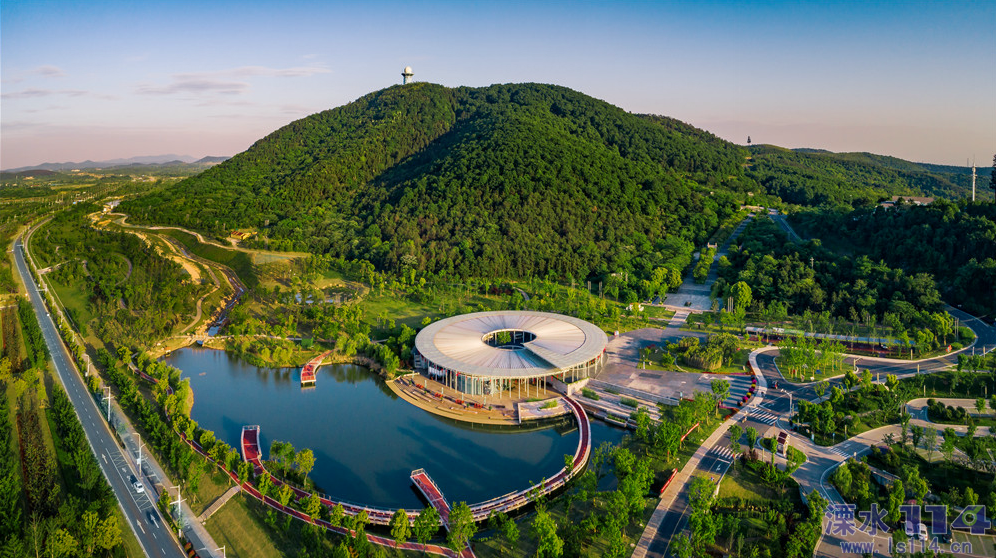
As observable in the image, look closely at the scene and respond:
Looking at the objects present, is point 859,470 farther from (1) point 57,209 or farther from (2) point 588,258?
(1) point 57,209

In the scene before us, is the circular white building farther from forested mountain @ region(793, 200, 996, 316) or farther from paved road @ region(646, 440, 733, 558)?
forested mountain @ region(793, 200, 996, 316)

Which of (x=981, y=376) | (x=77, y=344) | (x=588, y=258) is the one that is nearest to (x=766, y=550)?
(x=981, y=376)

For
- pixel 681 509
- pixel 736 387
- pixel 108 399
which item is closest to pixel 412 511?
pixel 681 509

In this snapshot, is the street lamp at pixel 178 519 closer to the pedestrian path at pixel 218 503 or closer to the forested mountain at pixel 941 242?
the pedestrian path at pixel 218 503

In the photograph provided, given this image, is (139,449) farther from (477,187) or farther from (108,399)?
(477,187)

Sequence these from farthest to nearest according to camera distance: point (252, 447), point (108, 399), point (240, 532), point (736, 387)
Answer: point (736, 387) < point (108, 399) < point (252, 447) < point (240, 532)

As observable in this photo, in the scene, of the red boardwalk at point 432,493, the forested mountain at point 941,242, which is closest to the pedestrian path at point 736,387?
the red boardwalk at point 432,493

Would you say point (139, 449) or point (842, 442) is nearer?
point (139, 449)
